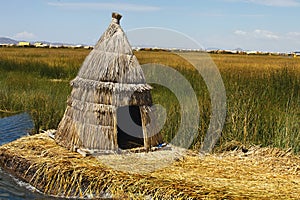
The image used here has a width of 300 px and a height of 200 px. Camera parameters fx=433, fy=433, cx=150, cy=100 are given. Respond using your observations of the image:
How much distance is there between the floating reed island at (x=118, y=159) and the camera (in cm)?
490

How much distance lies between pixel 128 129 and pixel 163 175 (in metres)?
2.06

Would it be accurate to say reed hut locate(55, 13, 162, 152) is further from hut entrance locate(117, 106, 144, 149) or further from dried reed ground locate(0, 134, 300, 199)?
hut entrance locate(117, 106, 144, 149)

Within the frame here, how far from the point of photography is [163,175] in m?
5.25

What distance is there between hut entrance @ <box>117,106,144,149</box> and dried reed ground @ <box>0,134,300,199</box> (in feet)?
3.51

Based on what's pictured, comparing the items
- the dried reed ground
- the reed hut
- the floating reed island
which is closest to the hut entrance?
the floating reed island

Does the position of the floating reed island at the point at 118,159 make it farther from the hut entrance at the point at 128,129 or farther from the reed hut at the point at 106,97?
the hut entrance at the point at 128,129

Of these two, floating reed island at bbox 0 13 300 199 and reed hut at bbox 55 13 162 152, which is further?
reed hut at bbox 55 13 162 152

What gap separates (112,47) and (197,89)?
4.48 metres

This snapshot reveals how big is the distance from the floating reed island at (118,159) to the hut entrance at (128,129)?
19 centimetres

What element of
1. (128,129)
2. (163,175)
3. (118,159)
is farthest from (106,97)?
(163,175)

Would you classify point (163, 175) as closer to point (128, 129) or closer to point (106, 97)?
point (106, 97)

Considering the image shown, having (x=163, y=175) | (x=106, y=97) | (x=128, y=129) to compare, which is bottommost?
(x=163, y=175)

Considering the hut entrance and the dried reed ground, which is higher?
the hut entrance

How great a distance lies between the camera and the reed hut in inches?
237
